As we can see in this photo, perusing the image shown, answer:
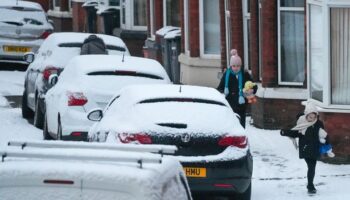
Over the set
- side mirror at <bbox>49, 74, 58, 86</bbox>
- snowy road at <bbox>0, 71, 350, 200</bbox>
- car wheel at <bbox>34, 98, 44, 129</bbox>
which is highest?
side mirror at <bbox>49, 74, 58, 86</bbox>

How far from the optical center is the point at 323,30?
1725 centimetres

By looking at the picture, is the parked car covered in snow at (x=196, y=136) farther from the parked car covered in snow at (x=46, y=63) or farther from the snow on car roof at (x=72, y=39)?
the snow on car roof at (x=72, y=39)

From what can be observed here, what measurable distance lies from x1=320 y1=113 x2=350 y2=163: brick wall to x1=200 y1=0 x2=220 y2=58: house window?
8.94m

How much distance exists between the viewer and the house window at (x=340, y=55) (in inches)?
670

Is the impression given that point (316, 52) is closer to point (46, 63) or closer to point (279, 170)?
point (279, 170)

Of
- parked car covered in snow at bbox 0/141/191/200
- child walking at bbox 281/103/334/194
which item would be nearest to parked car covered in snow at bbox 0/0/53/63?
child walking at bbox 281/103/334/194

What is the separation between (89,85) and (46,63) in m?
4.27

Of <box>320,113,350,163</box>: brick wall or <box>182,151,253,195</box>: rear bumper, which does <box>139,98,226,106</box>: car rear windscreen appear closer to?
<box>182,151,253,195</box>: rear bumper

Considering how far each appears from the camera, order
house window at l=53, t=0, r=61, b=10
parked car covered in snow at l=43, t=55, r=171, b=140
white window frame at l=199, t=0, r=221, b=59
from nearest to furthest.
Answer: parked car covered in snow at l=43, t=55, r=171, b=140
white window frame at l=199, t=0, r=221, b=59
house window at l=53, t=0, r=61, b=10

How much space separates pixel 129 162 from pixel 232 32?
1541 cm

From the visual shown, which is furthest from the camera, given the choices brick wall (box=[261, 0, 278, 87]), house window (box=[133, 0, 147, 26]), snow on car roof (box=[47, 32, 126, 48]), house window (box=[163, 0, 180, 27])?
house window (box=[133, 0, 147, 26])

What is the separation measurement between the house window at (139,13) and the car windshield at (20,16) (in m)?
4.30

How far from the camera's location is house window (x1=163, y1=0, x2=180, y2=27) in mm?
29641

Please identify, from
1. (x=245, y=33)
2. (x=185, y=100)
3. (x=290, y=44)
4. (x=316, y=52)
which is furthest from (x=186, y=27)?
(x=185, y=100)
